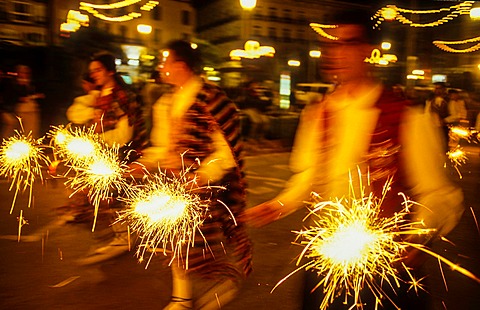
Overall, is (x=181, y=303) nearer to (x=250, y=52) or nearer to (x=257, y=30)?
(x=250, y=52)

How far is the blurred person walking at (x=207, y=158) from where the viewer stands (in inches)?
146

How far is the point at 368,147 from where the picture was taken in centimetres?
242

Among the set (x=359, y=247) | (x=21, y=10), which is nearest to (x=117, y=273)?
(x=359, y=247)

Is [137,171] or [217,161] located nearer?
[217,161]

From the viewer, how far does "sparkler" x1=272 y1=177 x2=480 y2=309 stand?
2.38 metres

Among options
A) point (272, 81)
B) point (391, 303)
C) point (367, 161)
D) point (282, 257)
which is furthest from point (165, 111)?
point (272, 81)

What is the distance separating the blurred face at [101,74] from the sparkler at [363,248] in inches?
126

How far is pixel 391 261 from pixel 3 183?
31.0 feet

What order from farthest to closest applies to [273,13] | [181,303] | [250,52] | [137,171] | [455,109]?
[273,13] < [250,52] < [455,109] < [137,171] < [181,303]

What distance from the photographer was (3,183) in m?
10.5

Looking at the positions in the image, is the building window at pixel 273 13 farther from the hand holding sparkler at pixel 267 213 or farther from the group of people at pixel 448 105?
the hand holding sparkler at pixel 267 213

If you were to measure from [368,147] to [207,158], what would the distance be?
1489mm

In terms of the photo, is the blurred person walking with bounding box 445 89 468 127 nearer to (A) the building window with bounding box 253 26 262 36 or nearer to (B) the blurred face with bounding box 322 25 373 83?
(B) the blurred face with bounding box 322 25 373 83

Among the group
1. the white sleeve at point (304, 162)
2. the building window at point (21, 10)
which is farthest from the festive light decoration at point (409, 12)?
the building window at point (21, 10)
